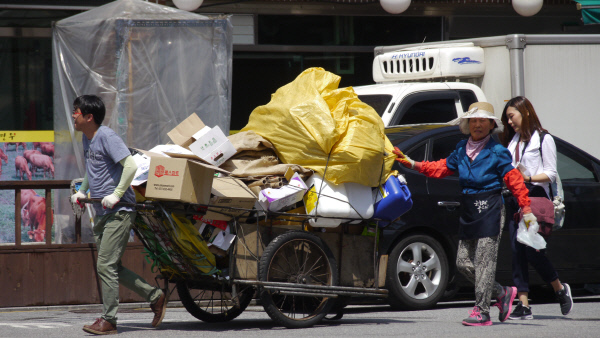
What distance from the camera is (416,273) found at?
860 centimetres

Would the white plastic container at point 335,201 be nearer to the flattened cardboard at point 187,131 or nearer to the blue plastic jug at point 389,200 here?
the blue plastic jug at point 389,200

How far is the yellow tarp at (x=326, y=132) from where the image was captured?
6.90 metres

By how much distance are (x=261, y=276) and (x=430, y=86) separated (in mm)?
4662

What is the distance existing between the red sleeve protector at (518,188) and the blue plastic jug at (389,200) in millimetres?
825

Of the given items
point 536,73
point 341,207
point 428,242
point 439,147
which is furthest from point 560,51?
point 341,207

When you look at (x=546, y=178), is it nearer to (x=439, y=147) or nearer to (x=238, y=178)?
(x=439, y=147)

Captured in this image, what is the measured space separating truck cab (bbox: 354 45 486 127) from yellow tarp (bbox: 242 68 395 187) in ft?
9.32

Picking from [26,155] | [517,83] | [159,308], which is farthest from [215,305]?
[26,155]

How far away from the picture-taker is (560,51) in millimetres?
10930

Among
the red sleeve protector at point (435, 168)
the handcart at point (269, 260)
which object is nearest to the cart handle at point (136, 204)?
the handcart at point (269, 260)

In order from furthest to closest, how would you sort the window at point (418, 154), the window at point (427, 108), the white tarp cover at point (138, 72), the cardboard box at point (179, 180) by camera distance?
the window at point (427, 108) → the white tarp cover at point (138, 72) → the window at point (418, 154) → the cardboard box at point (179, 180)

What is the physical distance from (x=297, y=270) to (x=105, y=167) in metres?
1.65

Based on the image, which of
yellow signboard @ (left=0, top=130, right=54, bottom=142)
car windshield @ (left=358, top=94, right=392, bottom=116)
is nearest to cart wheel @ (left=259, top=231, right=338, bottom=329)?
car windshield @ (left=358, top=94, right=392, bottom=116)

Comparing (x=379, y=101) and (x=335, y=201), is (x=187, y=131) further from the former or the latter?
(x=379, y=101)
